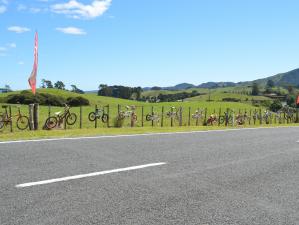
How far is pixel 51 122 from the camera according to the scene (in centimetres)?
2000

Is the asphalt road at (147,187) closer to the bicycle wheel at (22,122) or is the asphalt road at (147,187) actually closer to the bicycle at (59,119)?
the bicycle at (59,119)

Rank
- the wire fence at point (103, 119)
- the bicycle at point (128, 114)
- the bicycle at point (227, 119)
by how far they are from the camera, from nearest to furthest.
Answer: the wire fence at point (103, 119), the bicycle at point (128, 114), the bicycle at point (227, 119)

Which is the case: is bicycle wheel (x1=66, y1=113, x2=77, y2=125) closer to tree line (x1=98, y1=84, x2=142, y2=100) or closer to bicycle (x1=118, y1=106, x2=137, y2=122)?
bicycle (x1=118, y1=106, x2=137, y2=122)

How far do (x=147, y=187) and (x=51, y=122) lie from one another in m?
15.0

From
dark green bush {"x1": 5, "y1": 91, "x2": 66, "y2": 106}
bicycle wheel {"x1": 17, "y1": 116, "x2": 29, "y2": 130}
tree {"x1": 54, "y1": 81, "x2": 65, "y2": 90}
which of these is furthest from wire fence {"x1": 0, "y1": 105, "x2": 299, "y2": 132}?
tree {"x1": 54, "y1": 81, "x2": 65, "y2": 90}

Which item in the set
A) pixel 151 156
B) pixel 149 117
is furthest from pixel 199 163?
pixel 149 117

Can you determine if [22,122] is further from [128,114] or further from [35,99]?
[35,99]

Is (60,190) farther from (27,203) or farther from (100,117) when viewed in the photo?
(100,117)

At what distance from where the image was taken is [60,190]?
18.3ft

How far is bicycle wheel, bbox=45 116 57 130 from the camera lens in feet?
63.7

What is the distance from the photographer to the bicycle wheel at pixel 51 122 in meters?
19.4

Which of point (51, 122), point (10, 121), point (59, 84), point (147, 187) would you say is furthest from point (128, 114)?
point (59, 84)

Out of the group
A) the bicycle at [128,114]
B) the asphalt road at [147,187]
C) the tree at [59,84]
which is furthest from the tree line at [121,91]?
the asphalt road at [147,187]

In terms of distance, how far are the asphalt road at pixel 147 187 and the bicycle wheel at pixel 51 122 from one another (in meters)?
9.56
